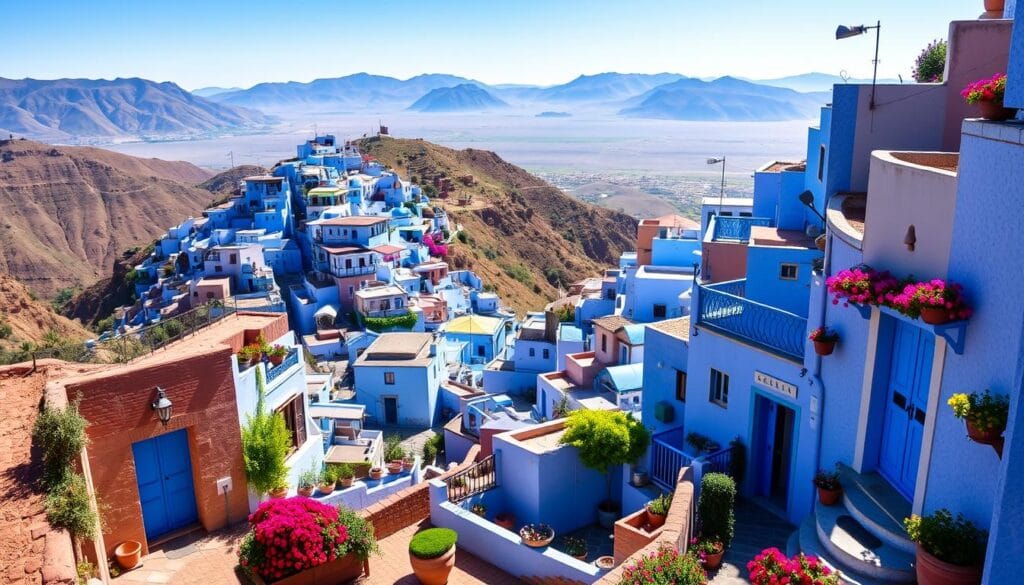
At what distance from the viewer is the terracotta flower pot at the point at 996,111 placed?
6473mm

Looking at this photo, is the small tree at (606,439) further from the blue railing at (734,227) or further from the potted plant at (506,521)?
the blue railing at (734,227)

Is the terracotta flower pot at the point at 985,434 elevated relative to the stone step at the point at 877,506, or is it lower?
elevated

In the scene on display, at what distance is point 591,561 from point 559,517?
1.00 m

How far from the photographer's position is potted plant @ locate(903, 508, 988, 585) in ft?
21.5

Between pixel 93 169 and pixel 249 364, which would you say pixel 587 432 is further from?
pixel 93 169

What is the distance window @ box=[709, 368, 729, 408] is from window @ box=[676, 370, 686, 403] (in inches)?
45.0

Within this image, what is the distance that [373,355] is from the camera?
3625 cm

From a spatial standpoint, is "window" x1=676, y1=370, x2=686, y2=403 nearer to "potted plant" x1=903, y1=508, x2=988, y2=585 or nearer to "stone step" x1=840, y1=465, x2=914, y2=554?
"stone step" x1=840, y1=465, x2=914, y2=554

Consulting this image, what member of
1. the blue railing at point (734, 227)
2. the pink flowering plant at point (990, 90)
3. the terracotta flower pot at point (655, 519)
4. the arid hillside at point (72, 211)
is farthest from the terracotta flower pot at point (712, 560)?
the arid hillside at point (72, 211)

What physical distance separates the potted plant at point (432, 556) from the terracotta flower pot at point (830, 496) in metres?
5.21

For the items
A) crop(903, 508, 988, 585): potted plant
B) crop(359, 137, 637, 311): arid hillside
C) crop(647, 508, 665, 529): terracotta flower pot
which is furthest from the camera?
crop(359, 137, 637, 311): arid hillside

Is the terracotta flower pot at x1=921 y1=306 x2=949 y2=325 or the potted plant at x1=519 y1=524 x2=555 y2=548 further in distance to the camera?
the potted plant at x1=519 y1=524 x2=555 y2=548

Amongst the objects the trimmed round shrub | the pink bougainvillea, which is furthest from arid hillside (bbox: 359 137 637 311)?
the pink bougainvillea

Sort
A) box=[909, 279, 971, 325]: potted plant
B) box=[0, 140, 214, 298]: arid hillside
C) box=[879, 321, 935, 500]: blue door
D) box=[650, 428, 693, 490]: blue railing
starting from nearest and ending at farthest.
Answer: box=[909, 279, 971, 325]: potted plant → box=[879, 321, 935, 500]: blue door → box=[650, 428, 693, 490]: blue railing → box=[0, 140, 214, 298]: arid hillside
